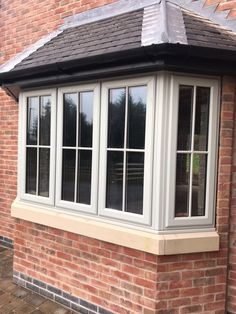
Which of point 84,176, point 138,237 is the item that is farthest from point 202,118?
point 84,176

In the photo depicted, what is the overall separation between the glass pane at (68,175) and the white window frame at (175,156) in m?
1.20

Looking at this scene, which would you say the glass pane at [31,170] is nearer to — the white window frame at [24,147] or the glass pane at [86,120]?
the white window frame at [24,147]

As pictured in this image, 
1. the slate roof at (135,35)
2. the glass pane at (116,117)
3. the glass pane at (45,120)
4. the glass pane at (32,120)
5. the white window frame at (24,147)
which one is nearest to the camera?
the slate roof at (135,35)

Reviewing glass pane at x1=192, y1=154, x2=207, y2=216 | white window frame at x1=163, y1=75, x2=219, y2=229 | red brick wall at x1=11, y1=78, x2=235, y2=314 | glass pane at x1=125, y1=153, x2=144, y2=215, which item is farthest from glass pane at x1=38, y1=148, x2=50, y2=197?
glass pane at x1=192, y1=154, x2=207, y2=216

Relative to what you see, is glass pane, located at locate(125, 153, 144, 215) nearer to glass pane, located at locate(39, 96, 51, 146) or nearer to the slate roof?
the slate roof

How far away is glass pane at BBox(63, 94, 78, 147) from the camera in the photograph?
437 centimetres

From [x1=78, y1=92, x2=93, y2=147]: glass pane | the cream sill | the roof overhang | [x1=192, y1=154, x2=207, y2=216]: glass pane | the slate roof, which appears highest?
the slate roof

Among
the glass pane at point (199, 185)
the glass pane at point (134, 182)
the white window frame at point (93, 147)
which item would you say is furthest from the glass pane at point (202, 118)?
the white window frame at point (93, 147)

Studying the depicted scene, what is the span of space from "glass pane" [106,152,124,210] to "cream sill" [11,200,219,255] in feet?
0.76

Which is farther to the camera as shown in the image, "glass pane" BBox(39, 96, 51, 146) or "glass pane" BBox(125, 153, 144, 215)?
"glass pane" BBox(39, 96, 51, 146)

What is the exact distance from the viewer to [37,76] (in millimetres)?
4441

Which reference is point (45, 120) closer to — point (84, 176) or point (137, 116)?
point (84, 176)

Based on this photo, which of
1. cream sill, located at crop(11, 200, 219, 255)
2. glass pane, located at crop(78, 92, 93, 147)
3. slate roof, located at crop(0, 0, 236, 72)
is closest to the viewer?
slate roof, located at crop(0, 0, 236, 72)

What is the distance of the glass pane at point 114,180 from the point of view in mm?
3938
